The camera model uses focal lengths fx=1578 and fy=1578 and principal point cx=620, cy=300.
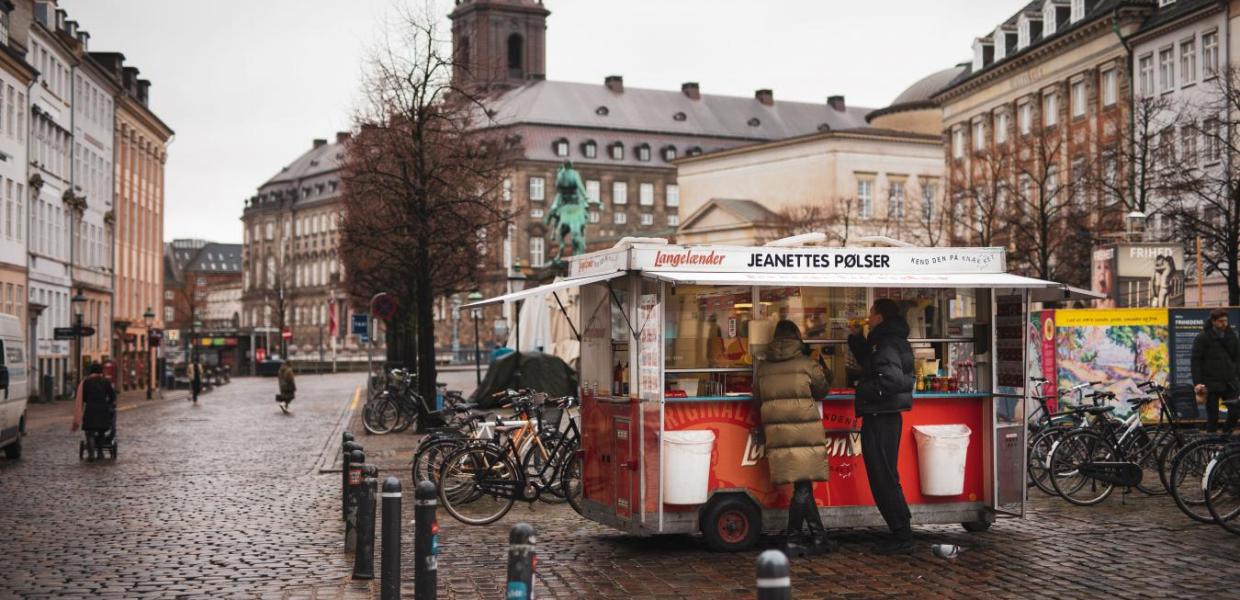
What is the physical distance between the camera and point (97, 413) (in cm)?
2462

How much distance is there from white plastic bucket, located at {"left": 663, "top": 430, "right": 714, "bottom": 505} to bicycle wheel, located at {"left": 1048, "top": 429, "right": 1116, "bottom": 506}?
525cm

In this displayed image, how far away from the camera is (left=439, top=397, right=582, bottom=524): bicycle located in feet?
49.3

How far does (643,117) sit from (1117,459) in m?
125

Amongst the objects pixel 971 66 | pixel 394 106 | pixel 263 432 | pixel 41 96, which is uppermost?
pixel 971 66

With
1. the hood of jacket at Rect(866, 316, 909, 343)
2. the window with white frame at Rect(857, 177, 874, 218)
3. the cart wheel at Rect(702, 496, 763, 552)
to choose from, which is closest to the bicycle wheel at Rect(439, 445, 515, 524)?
the cart wheel at Rect(702, 496, 763, 552)

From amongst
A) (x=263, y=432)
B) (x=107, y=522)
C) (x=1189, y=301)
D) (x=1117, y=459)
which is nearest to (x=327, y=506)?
(x=107, y=522)

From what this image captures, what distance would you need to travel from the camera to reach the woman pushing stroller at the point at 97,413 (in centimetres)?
2462

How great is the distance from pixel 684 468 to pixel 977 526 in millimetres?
2968

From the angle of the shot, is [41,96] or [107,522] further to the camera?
[41,96]

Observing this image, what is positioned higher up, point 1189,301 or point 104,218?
point 104,218

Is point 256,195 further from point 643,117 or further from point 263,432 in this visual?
point 263,432

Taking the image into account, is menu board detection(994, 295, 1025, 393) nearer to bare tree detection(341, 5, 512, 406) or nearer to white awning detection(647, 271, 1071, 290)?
white awning detection(647, 271, 1071, 290)

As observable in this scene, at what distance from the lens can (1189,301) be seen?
53531mm

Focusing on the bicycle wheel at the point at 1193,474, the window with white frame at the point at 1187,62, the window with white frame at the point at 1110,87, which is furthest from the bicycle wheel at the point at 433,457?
the window with white frame at the point at 1110,87
